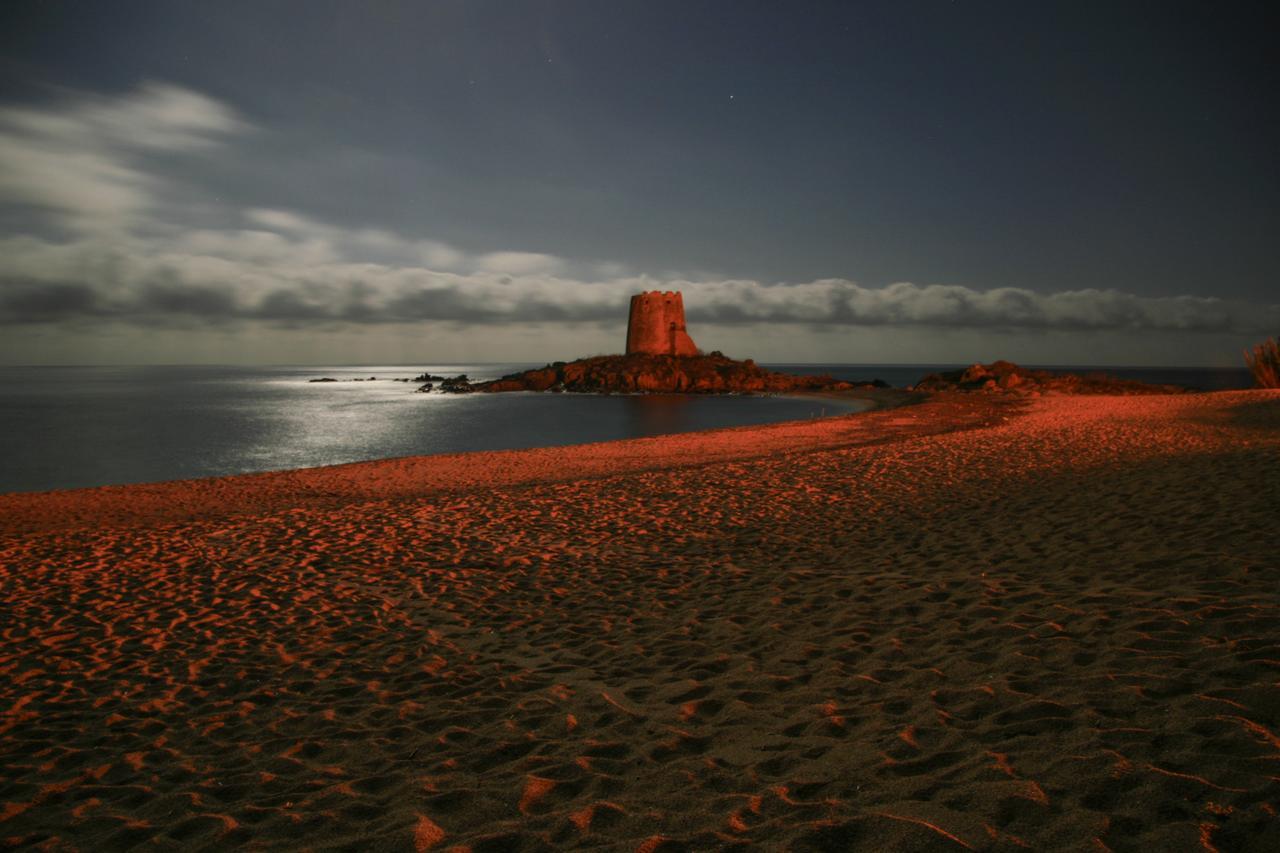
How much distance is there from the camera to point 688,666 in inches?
241

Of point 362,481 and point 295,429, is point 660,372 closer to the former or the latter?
point 295,429

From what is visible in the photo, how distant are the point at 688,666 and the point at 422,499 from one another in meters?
11.6

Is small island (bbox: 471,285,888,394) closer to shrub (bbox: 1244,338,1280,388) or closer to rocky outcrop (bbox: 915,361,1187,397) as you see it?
rocky outcrop (bbox: 915,361,1187,397)

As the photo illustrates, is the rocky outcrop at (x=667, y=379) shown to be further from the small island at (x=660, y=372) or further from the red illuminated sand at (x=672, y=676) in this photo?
the red illuminated sand at (x=672, y=676)

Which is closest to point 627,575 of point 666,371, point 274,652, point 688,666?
point 688,666

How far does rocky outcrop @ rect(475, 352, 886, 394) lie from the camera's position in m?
96.5

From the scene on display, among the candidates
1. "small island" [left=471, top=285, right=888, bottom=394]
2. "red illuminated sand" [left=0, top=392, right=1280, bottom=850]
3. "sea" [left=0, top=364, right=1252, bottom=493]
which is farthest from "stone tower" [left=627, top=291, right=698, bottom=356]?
"red illuminated sand" [left=0, top=392, right=1280, bottom=850]

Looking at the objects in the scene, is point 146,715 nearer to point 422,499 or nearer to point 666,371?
point 422,499

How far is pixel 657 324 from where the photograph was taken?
341 feet

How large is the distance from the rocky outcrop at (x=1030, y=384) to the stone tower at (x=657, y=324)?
143 feet

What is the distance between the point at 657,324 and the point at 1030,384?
56256 millimetres

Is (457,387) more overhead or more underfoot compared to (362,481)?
more overhead

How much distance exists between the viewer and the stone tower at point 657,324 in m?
103

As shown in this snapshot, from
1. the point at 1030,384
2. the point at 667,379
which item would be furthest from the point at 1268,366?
the point at 667,379
